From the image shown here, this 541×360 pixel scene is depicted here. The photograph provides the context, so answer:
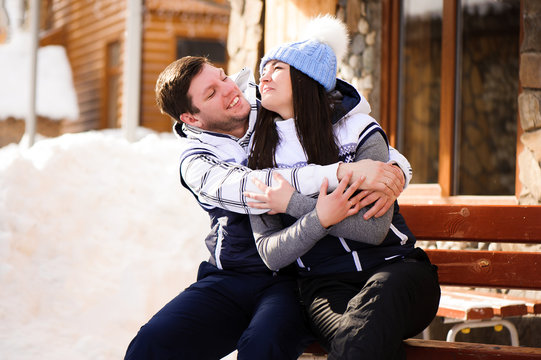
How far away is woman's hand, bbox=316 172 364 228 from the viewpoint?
7.70ft

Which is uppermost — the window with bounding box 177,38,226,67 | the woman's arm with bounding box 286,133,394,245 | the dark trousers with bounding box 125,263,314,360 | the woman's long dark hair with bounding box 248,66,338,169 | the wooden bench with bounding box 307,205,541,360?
the window with bounding box 177,38,226,67

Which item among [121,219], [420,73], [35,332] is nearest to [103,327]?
[35,332]

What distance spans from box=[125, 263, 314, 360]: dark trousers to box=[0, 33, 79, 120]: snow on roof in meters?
14.0

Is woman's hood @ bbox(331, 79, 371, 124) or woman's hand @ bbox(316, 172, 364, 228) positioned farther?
woman's hood @ bbox(331, 79, 371, 124)

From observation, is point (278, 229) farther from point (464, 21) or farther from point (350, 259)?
point (464, 21)

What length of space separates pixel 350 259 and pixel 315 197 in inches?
10.0

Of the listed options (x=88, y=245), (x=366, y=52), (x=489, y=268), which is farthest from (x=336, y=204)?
(x=366, y=52)

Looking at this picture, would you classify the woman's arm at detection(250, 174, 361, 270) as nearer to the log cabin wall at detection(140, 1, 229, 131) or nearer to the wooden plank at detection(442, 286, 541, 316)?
the wooden plank at detection(442, 286, 541, 316)

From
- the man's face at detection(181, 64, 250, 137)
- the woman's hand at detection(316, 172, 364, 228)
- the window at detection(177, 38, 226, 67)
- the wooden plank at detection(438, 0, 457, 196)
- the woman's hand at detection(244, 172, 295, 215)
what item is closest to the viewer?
the woman's hand at detection(316, 172, 364, 228)

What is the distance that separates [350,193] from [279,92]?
21.8 inches

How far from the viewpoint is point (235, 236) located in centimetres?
270

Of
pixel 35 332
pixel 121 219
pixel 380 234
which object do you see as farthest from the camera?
pixel 121 219

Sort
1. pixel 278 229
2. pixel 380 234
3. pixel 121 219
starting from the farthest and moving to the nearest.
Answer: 1. pixel 121 219
2. pixel 278 229
3. pixel 380 234

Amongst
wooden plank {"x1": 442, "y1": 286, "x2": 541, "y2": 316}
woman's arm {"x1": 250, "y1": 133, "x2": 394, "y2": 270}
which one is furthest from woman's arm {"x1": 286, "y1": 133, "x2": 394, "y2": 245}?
wooden plank {"x1": 442, "y1": 286, "x2": 541, "y2": 316}
